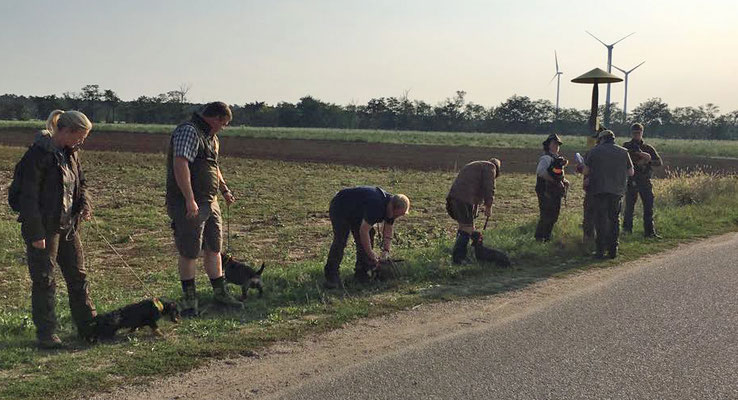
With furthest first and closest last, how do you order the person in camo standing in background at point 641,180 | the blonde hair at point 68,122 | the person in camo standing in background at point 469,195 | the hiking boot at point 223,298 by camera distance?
1. the person in camo standing in background at point 641,180
2. the person in camo standing in background at point 469,195
3. the hiking boot at point 223,298
4. the blonde hair at point 68,122

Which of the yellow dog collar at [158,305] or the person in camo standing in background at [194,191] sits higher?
the person in camo standing in background at [194,191]

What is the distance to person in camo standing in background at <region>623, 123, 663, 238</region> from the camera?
463 inches

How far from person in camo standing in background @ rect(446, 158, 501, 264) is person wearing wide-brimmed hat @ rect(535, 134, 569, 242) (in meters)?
1.68

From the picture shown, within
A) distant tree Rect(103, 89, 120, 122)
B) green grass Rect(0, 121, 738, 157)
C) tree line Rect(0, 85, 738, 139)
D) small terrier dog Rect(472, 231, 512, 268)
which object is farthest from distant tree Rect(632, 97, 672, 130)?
small terrier dog Rect(472, 231, 512, 268)

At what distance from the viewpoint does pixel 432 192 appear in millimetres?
21531

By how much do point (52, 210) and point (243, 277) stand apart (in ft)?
7.48

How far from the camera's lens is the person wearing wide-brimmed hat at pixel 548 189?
34.1ft

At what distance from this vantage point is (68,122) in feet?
17.4

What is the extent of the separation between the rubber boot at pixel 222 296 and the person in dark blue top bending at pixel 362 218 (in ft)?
4.30

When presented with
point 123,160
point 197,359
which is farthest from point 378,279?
point 123,160

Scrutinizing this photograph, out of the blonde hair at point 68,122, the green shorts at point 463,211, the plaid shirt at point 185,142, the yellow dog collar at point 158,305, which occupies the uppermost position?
the blonde hair at point 68,122

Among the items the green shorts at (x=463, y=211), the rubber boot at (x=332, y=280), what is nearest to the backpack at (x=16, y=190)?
the rubber boot at (x=332, y=280)

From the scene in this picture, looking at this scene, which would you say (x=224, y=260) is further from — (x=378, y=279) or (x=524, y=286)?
(x=524, y=286)

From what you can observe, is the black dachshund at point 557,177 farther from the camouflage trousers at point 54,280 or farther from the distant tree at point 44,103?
the distant tree at point 44,103
